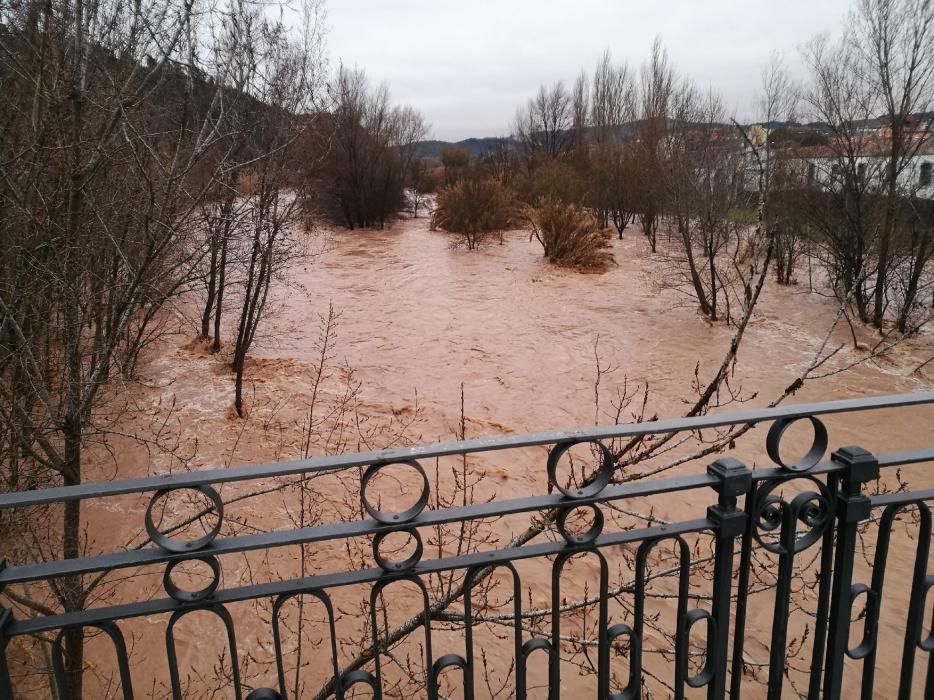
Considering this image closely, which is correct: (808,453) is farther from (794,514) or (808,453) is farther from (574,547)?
(574,547)

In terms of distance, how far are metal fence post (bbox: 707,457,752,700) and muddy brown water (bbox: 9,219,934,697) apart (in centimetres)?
119

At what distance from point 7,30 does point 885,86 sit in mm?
12273

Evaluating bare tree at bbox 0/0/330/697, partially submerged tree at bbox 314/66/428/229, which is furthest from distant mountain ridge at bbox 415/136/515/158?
bare tree at bbox 0/0/330/697

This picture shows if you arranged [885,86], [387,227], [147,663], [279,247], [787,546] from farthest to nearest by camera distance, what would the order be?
[387,227], [885,86], [279,247], [147,663], [787,546]

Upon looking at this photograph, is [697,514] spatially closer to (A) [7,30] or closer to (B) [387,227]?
(A) [7,30]

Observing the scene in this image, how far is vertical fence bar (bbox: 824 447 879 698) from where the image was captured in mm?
1552

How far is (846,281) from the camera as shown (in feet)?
41.0

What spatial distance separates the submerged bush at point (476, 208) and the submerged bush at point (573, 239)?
3666 millimetres

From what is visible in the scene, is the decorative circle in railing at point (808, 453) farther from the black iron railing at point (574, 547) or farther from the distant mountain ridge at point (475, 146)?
the distant mountain ridge at point (475, 146)

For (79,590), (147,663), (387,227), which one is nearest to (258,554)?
(147,663)

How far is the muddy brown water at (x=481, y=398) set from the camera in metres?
4.41

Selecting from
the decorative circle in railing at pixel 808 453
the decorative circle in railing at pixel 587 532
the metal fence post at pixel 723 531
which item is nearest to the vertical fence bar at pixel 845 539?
the decorative circle in railing at pixel 808 453

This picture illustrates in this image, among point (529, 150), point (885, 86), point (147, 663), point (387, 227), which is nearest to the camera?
point (147, 663)

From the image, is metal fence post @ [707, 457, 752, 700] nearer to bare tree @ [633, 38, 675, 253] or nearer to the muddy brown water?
the muddy brown water
